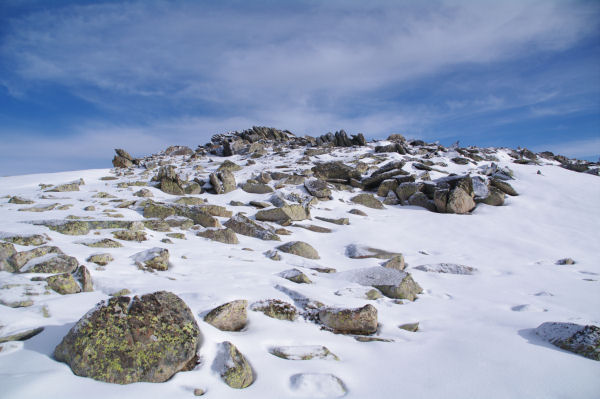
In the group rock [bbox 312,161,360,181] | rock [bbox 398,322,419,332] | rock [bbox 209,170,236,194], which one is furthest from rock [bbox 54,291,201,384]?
rock [bbox 312,161,360,181]

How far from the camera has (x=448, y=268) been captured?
302 inches

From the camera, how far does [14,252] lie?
4.92 m

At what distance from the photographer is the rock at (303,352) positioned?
139 inches

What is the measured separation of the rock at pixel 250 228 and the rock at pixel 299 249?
0.93 meters

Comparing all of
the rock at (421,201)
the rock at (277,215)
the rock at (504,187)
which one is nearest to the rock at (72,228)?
the rock at (277,215)

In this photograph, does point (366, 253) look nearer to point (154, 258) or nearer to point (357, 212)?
point (357, 212)

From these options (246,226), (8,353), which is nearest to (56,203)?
(246,226)

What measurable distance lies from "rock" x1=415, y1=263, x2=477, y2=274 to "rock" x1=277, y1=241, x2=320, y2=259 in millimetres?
2708

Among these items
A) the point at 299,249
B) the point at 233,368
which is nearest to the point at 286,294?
the point at 233,368

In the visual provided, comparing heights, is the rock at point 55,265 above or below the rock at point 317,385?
above

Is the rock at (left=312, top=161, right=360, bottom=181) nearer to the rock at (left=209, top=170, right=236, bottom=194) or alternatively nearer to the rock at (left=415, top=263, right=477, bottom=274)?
the rock at (left=209, top=170, right=236, bottom=194)

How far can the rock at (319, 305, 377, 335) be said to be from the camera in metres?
4.38

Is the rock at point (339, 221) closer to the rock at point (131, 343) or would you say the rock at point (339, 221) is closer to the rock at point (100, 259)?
the rock at point (100, 259)

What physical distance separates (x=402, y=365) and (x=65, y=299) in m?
4.37
